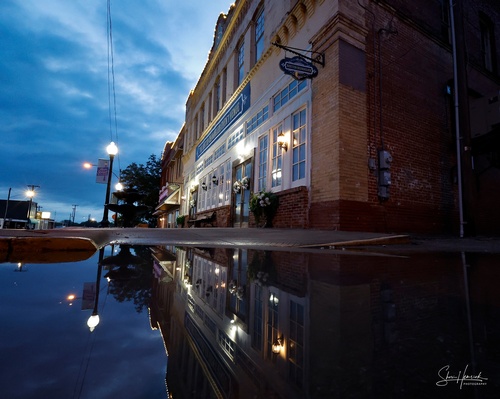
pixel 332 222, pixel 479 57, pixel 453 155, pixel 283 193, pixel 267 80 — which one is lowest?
pixel 332 222

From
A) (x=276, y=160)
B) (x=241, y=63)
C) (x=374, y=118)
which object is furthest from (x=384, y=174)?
(x=241, y=63)

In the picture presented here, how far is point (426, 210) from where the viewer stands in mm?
8102

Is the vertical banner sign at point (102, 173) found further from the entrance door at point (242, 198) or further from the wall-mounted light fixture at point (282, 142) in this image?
the wall-mounted light fixture at point (282, 142)

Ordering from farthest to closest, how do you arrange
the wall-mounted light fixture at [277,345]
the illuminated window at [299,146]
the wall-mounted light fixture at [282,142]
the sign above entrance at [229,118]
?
the sign above entrance at [229,118], the wall-mounted light fixture at [282,142], the illuminated window at [299,146], the wall-mounted light fixture at [277,345]

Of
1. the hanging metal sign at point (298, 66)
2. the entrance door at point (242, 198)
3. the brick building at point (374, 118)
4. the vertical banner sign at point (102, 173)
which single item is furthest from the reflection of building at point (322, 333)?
the vertical banner sign at point (102, 173)

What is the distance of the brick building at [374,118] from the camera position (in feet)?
22.8

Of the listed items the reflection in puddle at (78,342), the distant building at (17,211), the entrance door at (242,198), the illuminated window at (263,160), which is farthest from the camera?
the distant building at (17,211)

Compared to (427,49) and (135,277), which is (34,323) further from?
(427,49)

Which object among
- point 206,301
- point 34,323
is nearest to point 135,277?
point 206,301

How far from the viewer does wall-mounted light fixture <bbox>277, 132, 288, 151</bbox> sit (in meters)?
8.66

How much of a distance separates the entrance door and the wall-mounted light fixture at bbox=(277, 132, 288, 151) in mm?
2525

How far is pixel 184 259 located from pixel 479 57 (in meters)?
13.9

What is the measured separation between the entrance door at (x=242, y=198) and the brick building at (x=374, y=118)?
0.20ft

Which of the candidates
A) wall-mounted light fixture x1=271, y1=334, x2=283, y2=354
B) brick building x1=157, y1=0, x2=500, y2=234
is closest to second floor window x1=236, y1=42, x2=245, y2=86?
brick building x1=157, y1=0, x2=500, y2=234
